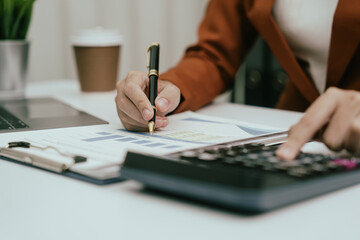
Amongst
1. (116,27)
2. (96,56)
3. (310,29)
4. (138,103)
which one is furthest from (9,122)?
(116,27)

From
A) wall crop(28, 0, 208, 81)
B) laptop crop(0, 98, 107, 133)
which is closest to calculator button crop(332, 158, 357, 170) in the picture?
laptop crop(0, 98, 107, 133)

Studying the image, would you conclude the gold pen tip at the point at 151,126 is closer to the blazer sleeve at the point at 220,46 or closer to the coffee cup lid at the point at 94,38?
the blazer sleeve at the point at 220,46

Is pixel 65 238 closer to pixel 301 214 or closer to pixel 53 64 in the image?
pixel 301 214

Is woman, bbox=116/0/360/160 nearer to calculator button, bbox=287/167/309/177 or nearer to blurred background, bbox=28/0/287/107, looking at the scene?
calculator button, bbox=287/167/309/177

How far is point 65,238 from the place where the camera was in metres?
0.36

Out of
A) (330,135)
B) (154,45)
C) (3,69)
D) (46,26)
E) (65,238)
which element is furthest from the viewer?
(46,26)

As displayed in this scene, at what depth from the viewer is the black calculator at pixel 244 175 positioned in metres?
0.37

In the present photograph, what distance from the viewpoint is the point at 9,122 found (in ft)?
2.65

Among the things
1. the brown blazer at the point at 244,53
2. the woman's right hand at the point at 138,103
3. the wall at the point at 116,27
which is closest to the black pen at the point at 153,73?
the woman's right hand at the point at 138,103

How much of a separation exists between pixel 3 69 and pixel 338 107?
86 centimetres

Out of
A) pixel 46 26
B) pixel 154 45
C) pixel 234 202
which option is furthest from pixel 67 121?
pixel 46 26

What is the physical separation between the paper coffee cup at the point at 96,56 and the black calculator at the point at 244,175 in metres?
0.71

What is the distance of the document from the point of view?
0.52 m

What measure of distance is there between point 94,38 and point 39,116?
0.34 m
